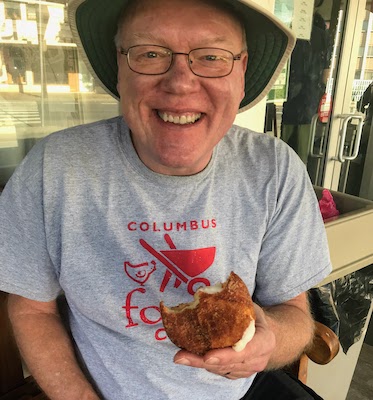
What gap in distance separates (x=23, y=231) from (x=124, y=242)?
25 cm

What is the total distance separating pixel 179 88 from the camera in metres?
0.89

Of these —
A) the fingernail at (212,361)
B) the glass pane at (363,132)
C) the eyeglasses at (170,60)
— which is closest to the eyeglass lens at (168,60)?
the eyeglasses at (170,60)

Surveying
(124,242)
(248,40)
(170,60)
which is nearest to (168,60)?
(170,60)

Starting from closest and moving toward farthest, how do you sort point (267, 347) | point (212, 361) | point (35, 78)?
1. point (212, 361)
2. point (267, 347)
3. point (35, 78)

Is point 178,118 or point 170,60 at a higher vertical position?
point 170,60

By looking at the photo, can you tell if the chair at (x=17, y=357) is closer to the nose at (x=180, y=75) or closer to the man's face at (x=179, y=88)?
the man's face at (x=179, y=88)

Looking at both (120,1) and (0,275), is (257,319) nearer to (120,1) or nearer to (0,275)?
(0,275)

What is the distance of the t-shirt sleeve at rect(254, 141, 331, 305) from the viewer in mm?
1101

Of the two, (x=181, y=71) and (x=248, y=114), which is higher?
(x=181, y=71)

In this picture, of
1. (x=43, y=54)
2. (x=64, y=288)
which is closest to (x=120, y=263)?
(x=64, y=288)

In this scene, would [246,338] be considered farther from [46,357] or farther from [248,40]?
[248,40]

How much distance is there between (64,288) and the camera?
40.9 inches

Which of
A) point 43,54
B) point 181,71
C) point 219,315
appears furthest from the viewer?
point 43,54

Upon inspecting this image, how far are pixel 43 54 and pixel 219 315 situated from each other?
4.47 ft
